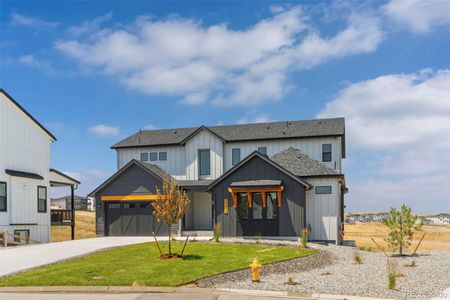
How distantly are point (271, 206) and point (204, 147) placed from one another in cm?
897

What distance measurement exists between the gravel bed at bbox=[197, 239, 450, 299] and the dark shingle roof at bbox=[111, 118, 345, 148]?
13.6 m

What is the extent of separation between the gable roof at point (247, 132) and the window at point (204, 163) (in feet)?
5.13

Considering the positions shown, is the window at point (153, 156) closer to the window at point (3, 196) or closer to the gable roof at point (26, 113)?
the gable roof at point (26, 113)

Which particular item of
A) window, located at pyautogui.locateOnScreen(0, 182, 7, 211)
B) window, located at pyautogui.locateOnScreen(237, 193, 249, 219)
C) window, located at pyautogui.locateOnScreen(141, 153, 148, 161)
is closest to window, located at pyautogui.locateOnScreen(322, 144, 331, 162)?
window, located at pyautogui.locateOnScreen(237, 193, 249, 219)

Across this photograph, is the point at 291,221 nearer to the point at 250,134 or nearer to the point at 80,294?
the point at 250,134

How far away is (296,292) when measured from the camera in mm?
13023

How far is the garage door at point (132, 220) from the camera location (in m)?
31.9

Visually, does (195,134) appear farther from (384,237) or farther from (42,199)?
(384,237)

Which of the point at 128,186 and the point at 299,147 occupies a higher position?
the point at 299,147

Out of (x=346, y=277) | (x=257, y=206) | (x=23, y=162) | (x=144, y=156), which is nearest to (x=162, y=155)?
(x=144, y=156)

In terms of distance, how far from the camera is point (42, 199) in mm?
31500

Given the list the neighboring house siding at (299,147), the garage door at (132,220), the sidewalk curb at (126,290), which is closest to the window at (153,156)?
the garage door at (132,220)

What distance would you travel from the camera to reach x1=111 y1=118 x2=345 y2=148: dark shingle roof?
33.1 meters

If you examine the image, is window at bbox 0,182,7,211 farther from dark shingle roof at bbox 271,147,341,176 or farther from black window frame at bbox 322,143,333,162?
black window frame at bbox 322,143,333,162
